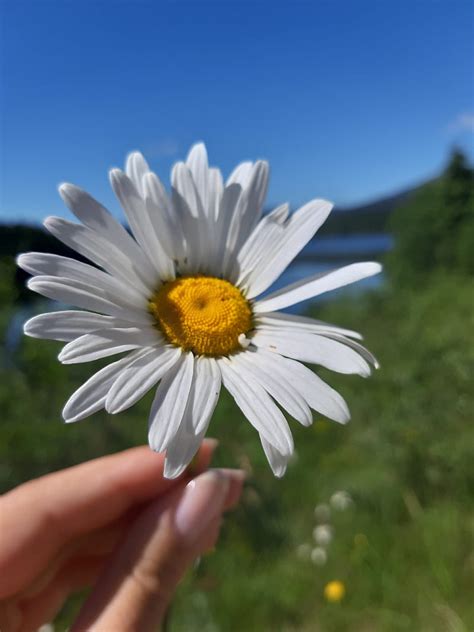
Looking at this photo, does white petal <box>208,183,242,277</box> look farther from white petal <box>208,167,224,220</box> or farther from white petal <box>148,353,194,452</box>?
white petal <box>148,353,194,452</box>

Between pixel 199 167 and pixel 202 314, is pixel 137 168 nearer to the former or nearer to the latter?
pixel 199 167

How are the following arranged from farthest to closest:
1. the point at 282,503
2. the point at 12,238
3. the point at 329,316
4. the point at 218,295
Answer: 1. the point at 329,316
2. the point at 282,503
3. the point at 12,238
4. the point at 218,295

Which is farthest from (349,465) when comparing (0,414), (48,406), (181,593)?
(0,414)

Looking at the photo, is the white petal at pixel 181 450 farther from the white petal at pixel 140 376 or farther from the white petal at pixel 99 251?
the white petal at pixel 99 251

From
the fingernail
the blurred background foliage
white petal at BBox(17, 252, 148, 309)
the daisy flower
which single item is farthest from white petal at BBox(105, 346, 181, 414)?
the blurred background foliage

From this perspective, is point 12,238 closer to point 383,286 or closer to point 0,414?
point 0,414

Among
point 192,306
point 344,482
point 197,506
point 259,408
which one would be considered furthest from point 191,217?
point 344,482
